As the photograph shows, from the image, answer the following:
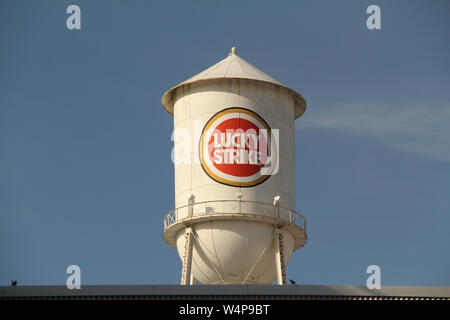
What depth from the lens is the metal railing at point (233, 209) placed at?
43.3 m

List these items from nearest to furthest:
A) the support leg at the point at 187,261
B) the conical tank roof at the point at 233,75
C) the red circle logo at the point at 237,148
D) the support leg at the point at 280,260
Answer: the support leg at the point at 280,260 → the support leg at the point at 187,261 → the red circle logo at the point at 237,148 → the conical tank roof at the point at 233,75

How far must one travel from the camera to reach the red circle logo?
4347cm

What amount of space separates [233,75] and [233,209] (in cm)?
609

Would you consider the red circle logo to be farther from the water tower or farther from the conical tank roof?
the conical tank roof

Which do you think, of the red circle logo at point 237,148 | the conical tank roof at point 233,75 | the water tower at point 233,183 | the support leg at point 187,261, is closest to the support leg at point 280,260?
the water tower at point 233,183

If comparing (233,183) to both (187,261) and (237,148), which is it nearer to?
(237,148)

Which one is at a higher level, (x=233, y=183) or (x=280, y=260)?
(x=233, y=183)

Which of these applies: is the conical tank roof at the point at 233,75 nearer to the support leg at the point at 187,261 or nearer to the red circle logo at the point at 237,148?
the red circle logo at the point at 237,148

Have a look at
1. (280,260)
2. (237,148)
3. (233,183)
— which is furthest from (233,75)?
(280,260)

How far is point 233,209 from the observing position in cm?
4328

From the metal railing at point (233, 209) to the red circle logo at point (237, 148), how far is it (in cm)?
84

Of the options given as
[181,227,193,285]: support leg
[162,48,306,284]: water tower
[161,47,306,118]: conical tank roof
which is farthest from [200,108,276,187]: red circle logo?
[181,227,193,285]: support leg
